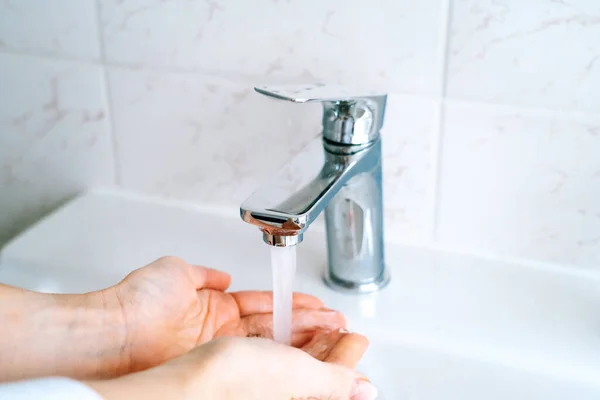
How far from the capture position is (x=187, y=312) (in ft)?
1.82

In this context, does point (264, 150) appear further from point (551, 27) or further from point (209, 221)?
point (551, 27)

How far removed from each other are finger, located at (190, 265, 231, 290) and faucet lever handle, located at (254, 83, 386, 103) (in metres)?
0.16

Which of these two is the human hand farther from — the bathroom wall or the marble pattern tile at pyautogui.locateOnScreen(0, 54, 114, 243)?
the marble pattern tile at pyautogui.locateOnScreen(0, 54, 114, 243)

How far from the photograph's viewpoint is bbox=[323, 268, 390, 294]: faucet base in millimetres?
616

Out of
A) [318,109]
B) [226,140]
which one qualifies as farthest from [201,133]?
[318,109]

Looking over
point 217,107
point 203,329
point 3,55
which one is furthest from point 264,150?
point 3,55

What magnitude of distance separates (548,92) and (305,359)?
29 centimetres

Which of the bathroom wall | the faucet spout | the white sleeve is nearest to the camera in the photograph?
the white sleeve

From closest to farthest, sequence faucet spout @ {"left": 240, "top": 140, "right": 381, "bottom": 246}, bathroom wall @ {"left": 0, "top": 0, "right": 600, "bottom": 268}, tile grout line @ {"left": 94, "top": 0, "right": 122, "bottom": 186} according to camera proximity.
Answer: faucet spout @ {"left": 240, "top": 140, "right": 381, "bottom": 246} < bathroom wall @ {"left": 0, "top": 0, "right": 600, "bottom": 268} < tile grout line @ {"left": 94, "top": 0, "right": 122, "bottom": 186}

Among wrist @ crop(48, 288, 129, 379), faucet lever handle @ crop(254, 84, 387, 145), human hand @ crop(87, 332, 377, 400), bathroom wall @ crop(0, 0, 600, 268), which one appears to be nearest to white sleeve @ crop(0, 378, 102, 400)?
human hand @ crop(87, 332, 377, 400)

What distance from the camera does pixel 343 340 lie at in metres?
0.52

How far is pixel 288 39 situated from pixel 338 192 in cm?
15

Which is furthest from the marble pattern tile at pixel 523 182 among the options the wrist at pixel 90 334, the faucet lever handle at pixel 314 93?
the wrist at pixel 90 334

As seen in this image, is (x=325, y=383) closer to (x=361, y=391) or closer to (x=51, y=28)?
(x=361, y=391)
